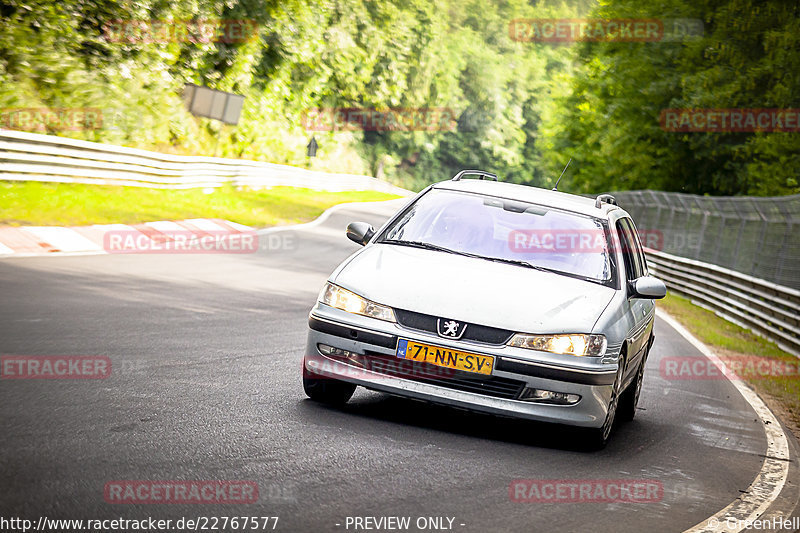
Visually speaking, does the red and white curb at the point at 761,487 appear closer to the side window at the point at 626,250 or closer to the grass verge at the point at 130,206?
the side window at the point at 626,250

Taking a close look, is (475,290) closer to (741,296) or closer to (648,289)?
(648,289)

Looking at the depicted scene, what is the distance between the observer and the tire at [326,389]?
21.8 feet

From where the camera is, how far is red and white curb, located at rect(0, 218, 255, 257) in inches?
549

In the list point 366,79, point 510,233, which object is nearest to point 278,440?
point 510,233

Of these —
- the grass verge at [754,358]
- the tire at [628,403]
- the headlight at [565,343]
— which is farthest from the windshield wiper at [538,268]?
the grass verge at [754,358]

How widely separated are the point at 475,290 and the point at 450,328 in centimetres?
42

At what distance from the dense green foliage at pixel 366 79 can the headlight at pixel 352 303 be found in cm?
1733

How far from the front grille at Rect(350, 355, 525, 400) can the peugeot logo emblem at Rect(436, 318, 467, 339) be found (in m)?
0.20

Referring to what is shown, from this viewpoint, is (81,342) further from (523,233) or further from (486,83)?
(486,83)

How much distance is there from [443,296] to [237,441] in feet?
5.16

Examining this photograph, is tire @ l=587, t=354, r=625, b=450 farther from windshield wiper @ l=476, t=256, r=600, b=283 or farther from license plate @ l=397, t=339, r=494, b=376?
license plate @ l=397, t=339, r=494, b=376

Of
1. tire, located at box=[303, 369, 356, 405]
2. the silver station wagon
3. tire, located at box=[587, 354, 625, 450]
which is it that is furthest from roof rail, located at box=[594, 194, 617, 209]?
tire, located at box=[303, 369, 356, 405]

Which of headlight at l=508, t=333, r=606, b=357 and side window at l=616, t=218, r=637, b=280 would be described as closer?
headlight at l=508, t=333, r=606, b=357

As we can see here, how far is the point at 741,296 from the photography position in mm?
18922
